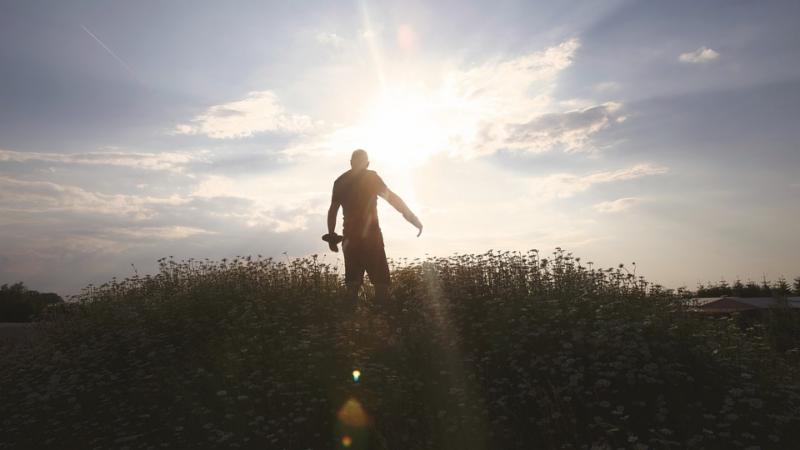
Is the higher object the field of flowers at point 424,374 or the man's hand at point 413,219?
the man's hand at point 413,219

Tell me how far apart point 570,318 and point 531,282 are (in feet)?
7.21

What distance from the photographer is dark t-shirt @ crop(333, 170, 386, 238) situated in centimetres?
1036

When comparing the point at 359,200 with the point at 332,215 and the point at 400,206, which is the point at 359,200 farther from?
the point at 400,206

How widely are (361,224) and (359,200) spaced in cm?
41

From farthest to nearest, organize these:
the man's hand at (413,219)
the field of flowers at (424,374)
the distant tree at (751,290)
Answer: the distant tree at (751,290) < the man's hand at (413,219) < the field of flowers at (424,374)

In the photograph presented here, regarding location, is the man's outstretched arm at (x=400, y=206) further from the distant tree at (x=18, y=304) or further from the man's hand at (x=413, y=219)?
the distant tree at (x=18, y=304)

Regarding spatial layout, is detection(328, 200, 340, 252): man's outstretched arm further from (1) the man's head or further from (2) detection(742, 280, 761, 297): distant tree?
(2) detection(742, 280, 761, 297): distant tree

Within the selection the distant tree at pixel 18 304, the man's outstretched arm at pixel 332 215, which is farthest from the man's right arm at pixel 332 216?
the distant tree at pixel 18 304

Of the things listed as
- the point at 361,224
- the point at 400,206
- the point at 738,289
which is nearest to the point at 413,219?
the point at 400,206

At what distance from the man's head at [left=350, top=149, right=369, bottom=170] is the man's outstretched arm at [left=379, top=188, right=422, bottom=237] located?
1.93 ft

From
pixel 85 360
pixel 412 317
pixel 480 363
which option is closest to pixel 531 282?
pixel 412 317

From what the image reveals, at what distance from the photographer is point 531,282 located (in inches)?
406

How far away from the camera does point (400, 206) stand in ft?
34.8

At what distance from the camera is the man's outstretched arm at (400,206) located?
1057 centimetres
